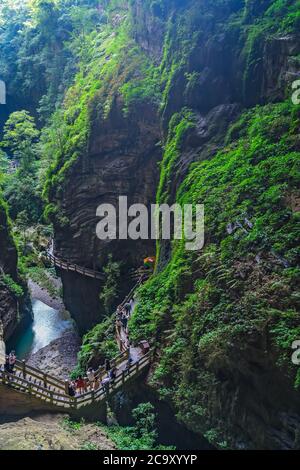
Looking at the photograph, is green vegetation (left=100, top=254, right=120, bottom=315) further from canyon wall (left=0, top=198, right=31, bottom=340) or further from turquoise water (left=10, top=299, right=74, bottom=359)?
canyon wall (left=0, top=198, right=31, bottom=340)

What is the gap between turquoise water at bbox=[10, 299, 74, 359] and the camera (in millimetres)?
32188

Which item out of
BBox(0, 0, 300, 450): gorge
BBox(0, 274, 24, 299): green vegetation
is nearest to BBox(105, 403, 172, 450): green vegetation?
BBox(0, 0, 300, 450): gorge

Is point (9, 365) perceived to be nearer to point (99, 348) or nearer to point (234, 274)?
point (99, 348)

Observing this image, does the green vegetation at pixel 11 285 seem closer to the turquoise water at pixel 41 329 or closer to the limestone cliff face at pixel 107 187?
the turquoise water at pixel 41 329

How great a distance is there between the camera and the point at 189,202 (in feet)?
69.6

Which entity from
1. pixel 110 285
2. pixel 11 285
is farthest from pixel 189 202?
pixel 11 285

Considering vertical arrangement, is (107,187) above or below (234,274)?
above

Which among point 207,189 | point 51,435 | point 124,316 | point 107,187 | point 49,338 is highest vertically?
point 107,187

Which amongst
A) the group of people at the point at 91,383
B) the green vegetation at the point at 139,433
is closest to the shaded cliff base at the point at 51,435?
the green vegetation at the point at 139,433

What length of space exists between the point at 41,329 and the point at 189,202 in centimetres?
1914

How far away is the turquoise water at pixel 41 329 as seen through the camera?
1267 inches

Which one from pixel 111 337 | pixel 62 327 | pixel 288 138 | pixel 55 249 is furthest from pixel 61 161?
pixel 288 138

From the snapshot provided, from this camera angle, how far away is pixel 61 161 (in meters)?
35.1

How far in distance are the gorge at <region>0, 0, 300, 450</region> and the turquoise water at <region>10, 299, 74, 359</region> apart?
796 mm
